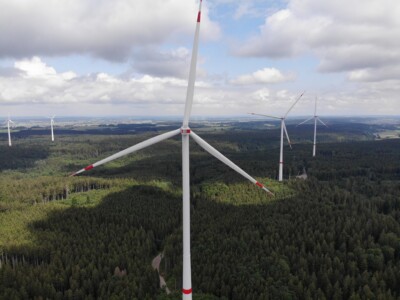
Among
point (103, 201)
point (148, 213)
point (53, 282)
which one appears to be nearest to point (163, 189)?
point (103, 201)

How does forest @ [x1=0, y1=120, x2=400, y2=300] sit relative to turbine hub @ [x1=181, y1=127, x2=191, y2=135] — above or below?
below

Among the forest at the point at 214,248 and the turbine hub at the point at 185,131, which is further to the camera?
the forest at the point at 214,248

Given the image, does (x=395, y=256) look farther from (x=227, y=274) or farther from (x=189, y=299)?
(x=189, y=299)

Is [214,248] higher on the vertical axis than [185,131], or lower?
lower

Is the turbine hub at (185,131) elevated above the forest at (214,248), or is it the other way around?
the turbine hub at (185,131)

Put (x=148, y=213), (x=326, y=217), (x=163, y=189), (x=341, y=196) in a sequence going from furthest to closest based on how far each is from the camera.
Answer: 1. (x=163, y=189)
2. (x=341, y=196)
3. (x=148, y=213)
4. (x=326, y=217)

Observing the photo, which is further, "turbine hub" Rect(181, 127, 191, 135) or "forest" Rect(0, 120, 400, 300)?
"forest" Rect(0, 120, 400, 300)

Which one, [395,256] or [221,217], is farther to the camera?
[221,217]

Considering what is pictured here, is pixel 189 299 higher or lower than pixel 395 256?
higher

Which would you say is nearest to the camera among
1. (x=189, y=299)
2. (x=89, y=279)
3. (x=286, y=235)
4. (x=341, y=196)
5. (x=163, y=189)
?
(x=189, y=299)

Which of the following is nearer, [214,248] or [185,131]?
[185,131]
